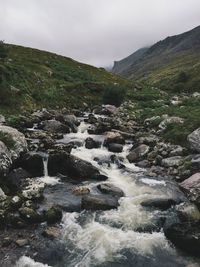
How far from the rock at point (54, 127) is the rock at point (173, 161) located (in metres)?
12.9

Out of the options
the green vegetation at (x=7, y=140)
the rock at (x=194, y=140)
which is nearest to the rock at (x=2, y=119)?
the green vegetation at (x=7, y=140)

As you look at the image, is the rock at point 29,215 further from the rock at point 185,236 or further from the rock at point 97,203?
the rock at point 185,236

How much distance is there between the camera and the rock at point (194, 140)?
96.3ft

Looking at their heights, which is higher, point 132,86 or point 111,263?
point 132,86

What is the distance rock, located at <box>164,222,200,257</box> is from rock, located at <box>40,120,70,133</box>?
844 inches

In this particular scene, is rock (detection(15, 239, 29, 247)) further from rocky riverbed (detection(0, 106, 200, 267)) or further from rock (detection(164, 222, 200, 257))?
rock (detection(164, 222, 200, 257))

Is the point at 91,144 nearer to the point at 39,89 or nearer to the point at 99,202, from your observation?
the point at 99,202

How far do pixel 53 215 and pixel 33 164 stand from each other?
6856 mm

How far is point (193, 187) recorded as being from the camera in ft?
75.6

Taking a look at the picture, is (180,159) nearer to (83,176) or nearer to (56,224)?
(83,176)

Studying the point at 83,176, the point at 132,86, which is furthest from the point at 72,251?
the point at 132,86

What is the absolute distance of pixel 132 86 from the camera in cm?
8356

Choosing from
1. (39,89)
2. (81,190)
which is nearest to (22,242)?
(81,190)

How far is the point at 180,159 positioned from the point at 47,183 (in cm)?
992
